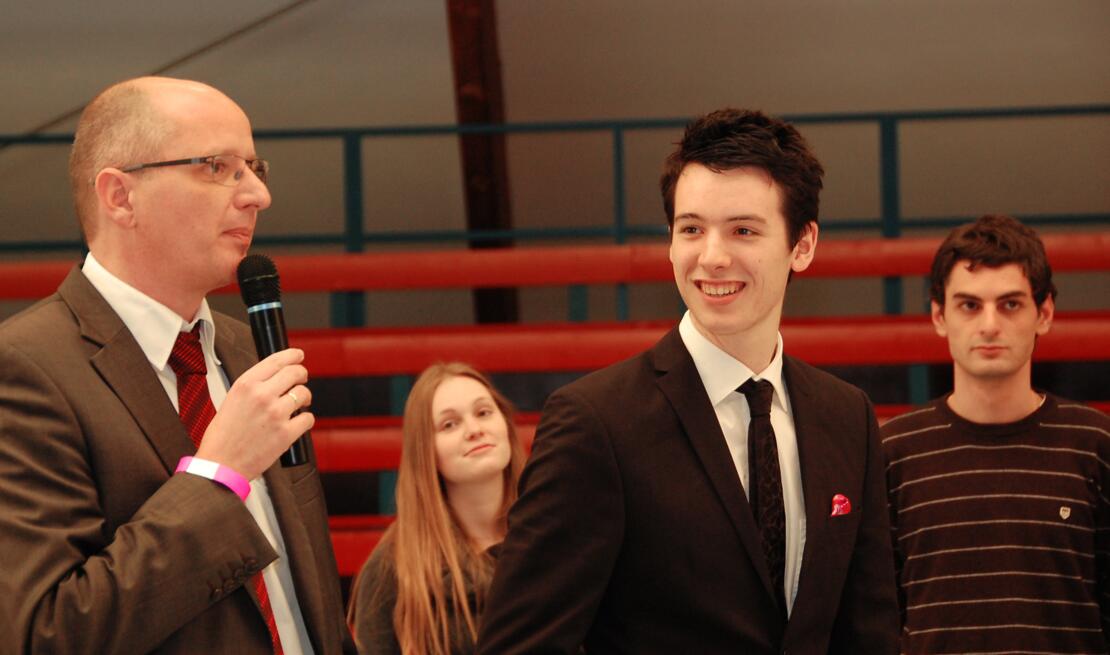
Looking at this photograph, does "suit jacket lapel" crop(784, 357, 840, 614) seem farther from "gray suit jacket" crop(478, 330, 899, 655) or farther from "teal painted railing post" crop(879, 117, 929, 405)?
"teal painted railing post" crop(879, 117, 929, 405)

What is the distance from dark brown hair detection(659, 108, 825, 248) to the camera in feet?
5.26

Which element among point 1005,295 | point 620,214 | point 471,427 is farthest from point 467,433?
point 620,214

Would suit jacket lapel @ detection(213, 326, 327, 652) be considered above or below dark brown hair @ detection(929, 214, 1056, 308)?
below

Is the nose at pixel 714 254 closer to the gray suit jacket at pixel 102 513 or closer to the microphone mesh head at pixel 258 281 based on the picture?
the microphone mesh head at pixel 258 281

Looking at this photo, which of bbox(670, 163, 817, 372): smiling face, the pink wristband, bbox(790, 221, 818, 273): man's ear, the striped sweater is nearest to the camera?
the pink wristband

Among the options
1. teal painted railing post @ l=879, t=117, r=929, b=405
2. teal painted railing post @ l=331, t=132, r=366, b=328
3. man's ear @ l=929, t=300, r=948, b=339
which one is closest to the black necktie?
man's ear @ l=929, t=300, r=948, b=339

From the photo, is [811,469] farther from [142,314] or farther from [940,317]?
[940,317]

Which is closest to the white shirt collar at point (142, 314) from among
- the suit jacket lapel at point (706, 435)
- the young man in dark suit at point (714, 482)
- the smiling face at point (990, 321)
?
the young man in dark suit at point (714, 482)

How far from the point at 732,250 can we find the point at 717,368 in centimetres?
17

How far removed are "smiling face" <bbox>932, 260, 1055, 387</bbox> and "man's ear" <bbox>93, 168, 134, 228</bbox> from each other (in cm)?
187

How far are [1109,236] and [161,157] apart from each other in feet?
15.2

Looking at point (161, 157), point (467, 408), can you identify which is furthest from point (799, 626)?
point (467, 408)

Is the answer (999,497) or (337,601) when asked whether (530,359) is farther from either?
(337,601)

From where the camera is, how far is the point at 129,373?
56.5 inches
